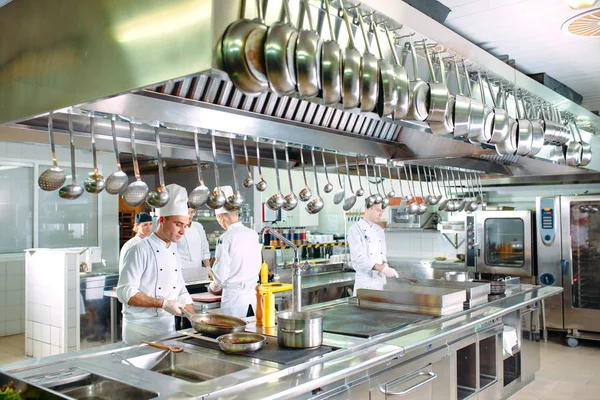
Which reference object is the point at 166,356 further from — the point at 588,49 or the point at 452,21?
the point at 588,49

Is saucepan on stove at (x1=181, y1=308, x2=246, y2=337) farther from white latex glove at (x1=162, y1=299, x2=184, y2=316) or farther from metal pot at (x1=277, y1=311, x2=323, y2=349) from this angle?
metal pot at (x1=277, y1=311, x2=323, y2=349)

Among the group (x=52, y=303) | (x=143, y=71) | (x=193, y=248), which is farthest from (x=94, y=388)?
(x=193, y=248)

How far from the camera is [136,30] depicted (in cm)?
195

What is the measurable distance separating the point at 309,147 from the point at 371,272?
2.42 metres

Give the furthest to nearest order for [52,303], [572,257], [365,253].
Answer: [572,257]
[52,303]
[365,253]

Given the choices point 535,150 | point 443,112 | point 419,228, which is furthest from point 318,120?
point 419,228

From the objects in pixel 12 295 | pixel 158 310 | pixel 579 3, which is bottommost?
pixel 12 295

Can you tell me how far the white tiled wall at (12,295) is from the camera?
7.56m

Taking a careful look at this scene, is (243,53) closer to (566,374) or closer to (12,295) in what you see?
(566,374)

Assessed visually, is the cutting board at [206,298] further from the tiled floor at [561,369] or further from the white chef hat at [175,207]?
the tiled floor at [561,369]

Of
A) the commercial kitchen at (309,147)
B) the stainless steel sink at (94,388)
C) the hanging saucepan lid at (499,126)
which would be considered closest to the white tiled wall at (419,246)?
the commercial kitchen at (309,147)

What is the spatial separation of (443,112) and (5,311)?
7251 mm

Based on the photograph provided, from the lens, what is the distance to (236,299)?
184 inches

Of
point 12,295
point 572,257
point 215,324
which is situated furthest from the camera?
point 12,295
